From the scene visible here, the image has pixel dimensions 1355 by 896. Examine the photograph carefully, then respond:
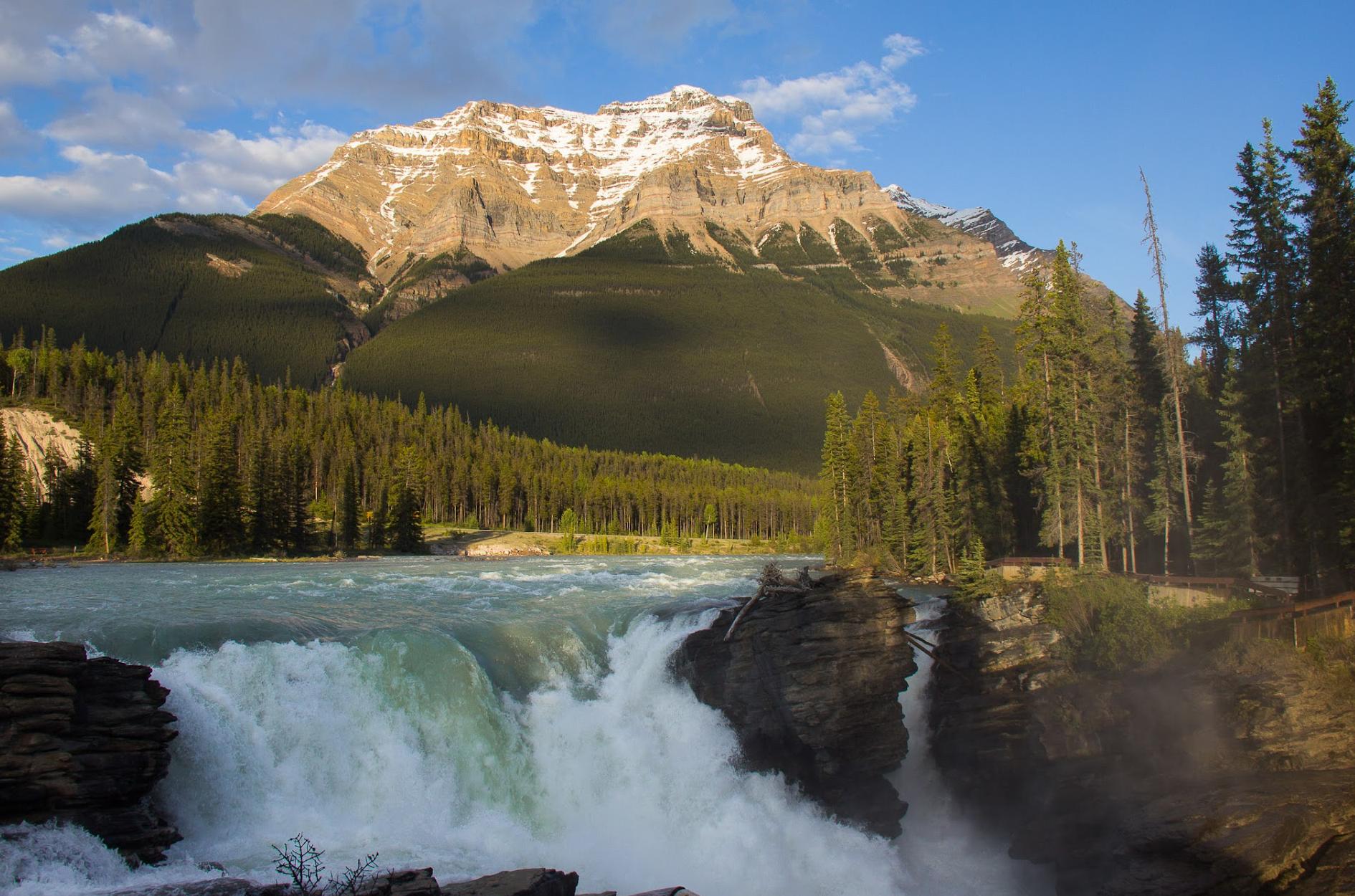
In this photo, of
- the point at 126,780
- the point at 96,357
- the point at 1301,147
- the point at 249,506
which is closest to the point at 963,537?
the point at 1301,147

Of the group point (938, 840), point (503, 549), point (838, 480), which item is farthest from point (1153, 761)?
point (503, 549)

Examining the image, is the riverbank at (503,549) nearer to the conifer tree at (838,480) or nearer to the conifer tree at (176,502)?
the conifer tree at (176,502)

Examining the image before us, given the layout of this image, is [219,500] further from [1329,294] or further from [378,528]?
[1329,294]

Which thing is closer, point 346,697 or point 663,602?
point 346,697

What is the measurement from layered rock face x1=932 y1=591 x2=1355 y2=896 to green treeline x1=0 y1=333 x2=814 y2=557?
70277mm

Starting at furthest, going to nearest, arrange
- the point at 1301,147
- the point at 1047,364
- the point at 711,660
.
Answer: the point at 1047,364 → the point at 1301,147 → the point at 711,660

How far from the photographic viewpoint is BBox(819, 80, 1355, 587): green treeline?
30766 mm

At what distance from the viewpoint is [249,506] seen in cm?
8069

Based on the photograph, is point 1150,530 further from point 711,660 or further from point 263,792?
point 263,792

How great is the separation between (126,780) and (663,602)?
2459cm

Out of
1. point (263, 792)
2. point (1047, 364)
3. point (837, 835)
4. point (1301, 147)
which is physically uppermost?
point (1301, 147)

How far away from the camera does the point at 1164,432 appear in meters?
46.4

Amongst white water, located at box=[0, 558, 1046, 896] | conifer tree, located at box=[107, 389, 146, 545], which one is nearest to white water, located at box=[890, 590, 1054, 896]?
white water, located at box=[0, 558, 1046, 896]

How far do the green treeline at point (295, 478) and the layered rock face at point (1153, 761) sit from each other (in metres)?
70.3
